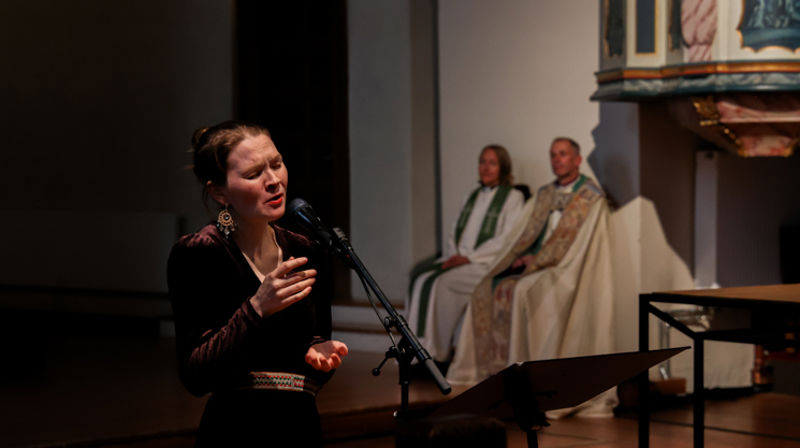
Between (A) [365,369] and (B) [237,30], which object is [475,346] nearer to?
(A) [365,369]

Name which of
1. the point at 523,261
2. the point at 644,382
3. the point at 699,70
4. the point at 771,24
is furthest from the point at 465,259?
A: the point at 644,382

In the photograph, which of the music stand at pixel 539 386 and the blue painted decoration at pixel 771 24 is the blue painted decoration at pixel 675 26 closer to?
the blue painted decoration at pixel 771 24

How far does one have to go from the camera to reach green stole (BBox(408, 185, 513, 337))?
7273 mm

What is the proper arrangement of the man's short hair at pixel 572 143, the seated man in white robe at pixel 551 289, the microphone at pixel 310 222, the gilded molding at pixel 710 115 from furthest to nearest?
1. the man's short hair at pixel 572 143
2. the seated man in white robe at pixel 551 289
3. the gilded molding at pixel 710 115
4. the microphone at pixel 310 222

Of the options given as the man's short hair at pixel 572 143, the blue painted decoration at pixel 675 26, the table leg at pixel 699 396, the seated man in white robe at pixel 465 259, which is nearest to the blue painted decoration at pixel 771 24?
the blue painted decoration at pixel 675 26

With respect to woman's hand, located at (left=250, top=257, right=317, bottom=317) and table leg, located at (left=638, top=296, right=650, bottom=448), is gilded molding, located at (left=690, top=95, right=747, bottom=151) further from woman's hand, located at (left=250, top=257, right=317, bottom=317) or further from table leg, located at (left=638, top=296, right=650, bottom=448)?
woman's hand, located at (left=250, top=257, right=317, bottom=317)

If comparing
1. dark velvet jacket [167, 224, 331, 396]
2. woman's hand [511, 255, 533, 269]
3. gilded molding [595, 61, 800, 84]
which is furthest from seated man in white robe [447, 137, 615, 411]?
dark velvet jacket [167, 224, 331, 396]

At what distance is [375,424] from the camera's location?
621 cm

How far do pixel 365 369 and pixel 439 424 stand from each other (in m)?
5.87

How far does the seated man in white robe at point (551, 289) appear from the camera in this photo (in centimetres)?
670

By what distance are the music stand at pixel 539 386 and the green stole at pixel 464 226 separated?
15.2ft

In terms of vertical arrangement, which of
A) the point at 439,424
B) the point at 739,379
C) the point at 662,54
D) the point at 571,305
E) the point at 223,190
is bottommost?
the point at 739,379

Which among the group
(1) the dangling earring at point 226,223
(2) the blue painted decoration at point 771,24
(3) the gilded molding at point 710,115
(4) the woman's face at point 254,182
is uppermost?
(2) the blue painted decoration at point 771,24

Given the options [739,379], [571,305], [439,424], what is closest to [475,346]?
[571,305]
